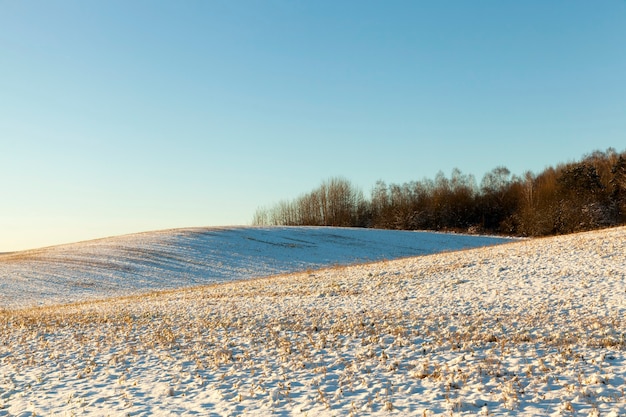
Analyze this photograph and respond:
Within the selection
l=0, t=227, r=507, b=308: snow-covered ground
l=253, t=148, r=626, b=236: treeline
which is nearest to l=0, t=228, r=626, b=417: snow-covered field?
l=0, t=227, r=507, b=308: snow-covered ground

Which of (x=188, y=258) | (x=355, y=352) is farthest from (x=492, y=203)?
(x=355, y=352)

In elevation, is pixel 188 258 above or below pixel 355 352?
above

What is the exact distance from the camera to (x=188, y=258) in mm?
47531

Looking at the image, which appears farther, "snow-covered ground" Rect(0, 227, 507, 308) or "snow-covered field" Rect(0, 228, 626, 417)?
"snow-covered ground" Rect(0, 227, 507, 308)

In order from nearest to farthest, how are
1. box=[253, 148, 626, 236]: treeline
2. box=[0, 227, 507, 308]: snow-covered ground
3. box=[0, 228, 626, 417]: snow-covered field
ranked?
1. box=[0, 228, 626, 417]: snow-covered field
2. box=[0, 227, 507, 308]: snow-covered ground
3. box=[253, 148, 626, 236]: treeline

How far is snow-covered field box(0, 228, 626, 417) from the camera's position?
853 cm

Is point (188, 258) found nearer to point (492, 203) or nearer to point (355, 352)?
point (355, 352)

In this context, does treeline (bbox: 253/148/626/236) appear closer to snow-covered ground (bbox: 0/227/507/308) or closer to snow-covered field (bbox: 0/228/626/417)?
snow-covered ground (bbox: 0/227/507/308)

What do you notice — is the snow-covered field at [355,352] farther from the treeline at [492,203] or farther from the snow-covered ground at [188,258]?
the treeline at [492,203]

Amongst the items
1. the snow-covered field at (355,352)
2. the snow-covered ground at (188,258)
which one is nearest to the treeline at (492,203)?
the snow-covered ground at (188,258)

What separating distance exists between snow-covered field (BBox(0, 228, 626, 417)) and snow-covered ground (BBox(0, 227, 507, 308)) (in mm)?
16994

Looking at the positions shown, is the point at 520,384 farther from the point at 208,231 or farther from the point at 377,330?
the point at 208,231

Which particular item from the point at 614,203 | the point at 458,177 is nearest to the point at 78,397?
the point at 614,203

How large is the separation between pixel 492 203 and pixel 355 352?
83197 mm
